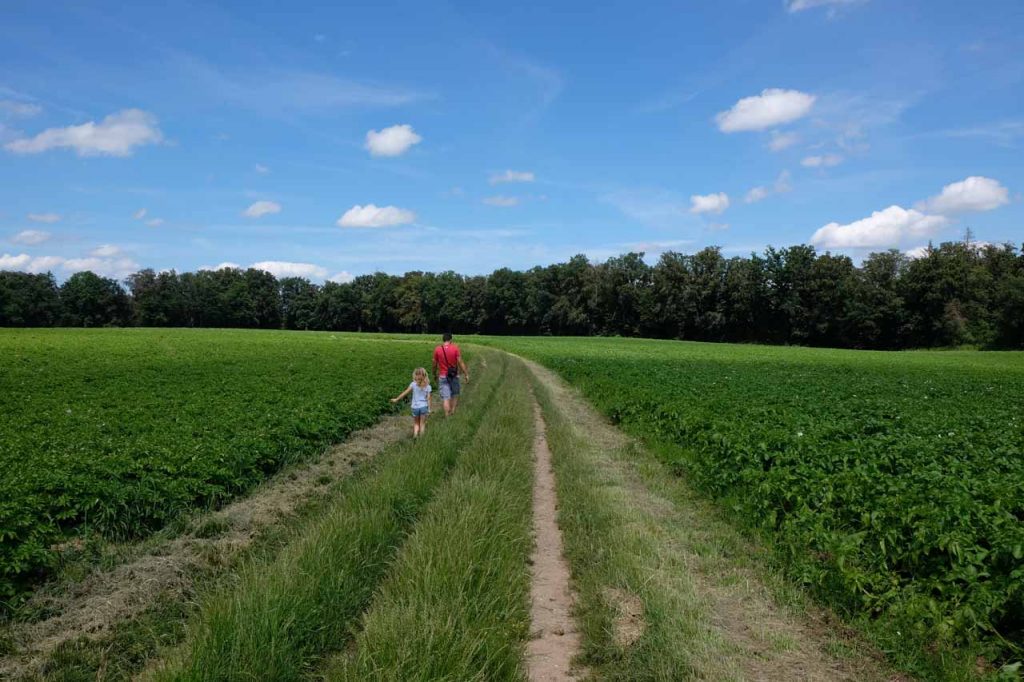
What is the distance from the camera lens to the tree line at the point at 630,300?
274ft

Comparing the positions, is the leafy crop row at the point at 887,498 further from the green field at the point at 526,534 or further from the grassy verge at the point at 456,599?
the grassy verge at the point at 456,599

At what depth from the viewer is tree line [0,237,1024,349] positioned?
83500 millimetres

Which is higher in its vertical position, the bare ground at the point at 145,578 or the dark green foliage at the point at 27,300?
the dark green foliage at the point at 27,300

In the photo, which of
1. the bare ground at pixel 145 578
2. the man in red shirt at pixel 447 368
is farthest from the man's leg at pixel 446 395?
the bare ground at pixel 145 578

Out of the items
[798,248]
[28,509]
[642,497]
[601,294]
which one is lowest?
[642,497]

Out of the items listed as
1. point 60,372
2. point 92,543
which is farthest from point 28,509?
point 60,372

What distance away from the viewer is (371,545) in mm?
6230

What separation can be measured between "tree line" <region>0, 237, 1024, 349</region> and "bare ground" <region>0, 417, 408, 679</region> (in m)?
87.1

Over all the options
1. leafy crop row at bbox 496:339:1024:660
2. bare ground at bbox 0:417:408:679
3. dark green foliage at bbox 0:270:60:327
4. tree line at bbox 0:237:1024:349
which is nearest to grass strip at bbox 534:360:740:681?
leafy crop row at bbox 496:339:1024:660

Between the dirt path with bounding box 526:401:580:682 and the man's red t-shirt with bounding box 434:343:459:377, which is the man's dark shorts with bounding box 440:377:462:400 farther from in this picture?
the dirt path with bounding box 526:401:580:682

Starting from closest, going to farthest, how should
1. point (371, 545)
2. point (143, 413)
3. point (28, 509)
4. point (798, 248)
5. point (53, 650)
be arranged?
1. point (53, 650)
2. point (371, 545)
3. point (28, 509)
4. point (143, 413)
5. point (798, 248)

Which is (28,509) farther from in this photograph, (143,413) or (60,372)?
(60,372)

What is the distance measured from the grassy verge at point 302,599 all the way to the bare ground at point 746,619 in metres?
2.47

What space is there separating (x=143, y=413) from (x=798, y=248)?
102 metres
